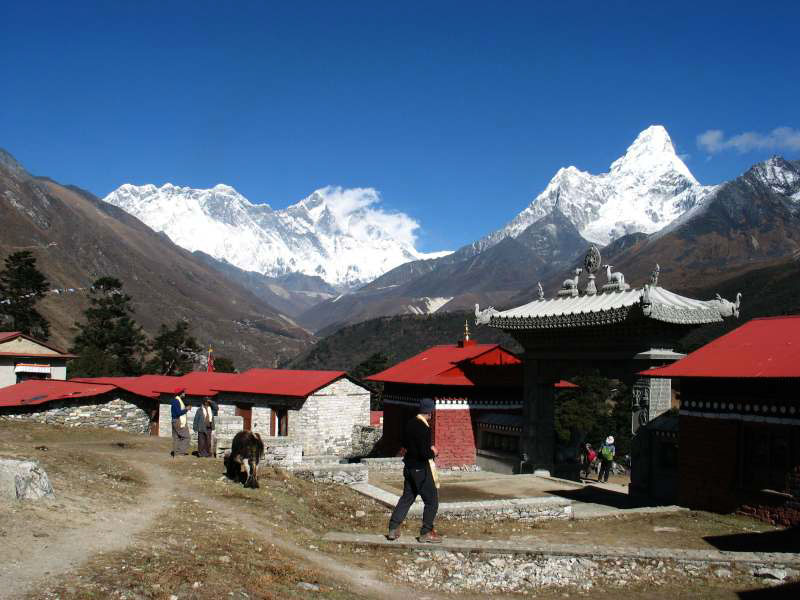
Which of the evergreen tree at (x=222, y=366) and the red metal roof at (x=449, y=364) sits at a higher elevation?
the red metal roof at (x=449, y=364)

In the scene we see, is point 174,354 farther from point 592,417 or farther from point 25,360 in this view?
point 592,417

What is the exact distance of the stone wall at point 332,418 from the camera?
34.2 metres

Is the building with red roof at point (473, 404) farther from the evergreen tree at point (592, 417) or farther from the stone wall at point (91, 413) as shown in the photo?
the evergreen tree at point (592, 417)

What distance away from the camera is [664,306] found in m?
22.3

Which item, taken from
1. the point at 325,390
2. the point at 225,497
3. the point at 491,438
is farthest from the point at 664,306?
the point at 325,390

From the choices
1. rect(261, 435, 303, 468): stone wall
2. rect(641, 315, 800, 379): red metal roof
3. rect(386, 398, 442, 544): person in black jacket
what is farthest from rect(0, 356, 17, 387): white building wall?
rect(386, 398, 442, 544): person in black jacket

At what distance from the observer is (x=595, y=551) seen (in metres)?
12.3

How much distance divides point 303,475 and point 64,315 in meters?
117

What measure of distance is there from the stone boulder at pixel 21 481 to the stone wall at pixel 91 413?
21284mm

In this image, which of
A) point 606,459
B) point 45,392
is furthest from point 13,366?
point 606,459

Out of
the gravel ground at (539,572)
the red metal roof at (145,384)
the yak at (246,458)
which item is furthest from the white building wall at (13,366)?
the gravel ground at (539,572)

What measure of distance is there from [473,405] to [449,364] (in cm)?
209

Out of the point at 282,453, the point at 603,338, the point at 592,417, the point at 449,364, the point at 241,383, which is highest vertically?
the point at 603,338

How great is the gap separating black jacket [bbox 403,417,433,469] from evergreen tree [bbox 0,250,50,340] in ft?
210
